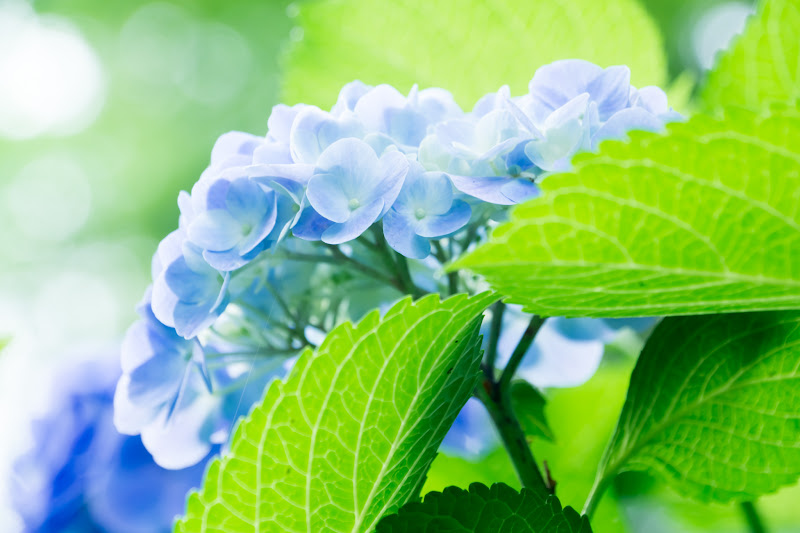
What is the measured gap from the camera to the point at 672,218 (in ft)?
0.95

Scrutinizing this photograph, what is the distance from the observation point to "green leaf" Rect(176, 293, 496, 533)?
0.32 meters

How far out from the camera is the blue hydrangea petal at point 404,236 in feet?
1.15

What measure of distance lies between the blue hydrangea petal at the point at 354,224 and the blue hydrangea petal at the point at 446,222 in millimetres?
20

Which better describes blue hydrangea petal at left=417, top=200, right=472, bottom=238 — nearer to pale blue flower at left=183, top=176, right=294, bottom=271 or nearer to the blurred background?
pale blue flower at left=183, top=176, right=294, bottom=271

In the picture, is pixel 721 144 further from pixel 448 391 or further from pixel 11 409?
pixel 11 409

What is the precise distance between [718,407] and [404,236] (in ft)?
0.59

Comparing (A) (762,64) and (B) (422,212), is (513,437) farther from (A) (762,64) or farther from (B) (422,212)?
(A) (762,64)

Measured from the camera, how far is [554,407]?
67 centimetres

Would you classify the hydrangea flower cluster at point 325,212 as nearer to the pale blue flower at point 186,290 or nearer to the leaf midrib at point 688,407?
the pale blue flower at point 186,290

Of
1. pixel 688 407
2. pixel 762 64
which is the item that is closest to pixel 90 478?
pixel 688 407

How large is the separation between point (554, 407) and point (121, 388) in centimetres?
37

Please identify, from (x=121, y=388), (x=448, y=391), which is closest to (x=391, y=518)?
(x=448, y=391)

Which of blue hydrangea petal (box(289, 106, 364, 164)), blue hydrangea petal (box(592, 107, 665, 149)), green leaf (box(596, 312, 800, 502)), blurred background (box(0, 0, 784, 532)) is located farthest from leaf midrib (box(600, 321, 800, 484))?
blurred background (box(0, 0, 784, 532))

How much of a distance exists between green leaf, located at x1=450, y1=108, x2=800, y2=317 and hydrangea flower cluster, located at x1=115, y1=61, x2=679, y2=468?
58 mm
